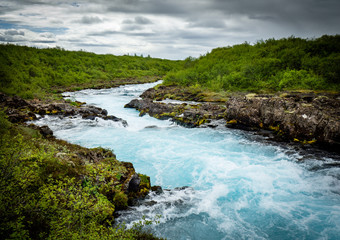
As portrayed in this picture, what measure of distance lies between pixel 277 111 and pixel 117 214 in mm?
14934

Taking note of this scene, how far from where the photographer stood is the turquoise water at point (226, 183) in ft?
23.6

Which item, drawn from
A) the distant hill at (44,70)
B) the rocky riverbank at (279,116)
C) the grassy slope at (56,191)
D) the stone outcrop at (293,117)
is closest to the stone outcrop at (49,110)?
the rocky riverbank at (279,116)

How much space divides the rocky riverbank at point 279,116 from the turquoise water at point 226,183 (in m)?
1.63

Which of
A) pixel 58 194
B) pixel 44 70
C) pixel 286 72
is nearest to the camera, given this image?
pixel 58 194

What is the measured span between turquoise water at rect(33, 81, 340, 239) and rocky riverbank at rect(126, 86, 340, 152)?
163cm

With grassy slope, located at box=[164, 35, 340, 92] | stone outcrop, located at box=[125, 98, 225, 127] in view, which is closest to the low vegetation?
stone outcrop, located at box=[125, 98, 225, 127]

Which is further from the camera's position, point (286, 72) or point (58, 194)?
point (286, 72)

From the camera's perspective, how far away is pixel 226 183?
33.5 feet

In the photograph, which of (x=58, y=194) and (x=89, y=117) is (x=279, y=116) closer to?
(x=58, y=194)

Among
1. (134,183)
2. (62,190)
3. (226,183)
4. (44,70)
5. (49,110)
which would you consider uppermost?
(44,70)

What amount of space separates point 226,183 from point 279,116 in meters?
9.12

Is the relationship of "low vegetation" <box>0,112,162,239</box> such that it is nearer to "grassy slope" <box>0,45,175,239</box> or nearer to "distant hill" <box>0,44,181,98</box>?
"grassy slope" <box>0,45,175,239</box>

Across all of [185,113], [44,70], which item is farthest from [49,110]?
[44,70]

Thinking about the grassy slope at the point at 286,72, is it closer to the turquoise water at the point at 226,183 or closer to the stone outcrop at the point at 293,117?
the stone outcrop at the point at 293,117
